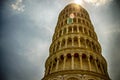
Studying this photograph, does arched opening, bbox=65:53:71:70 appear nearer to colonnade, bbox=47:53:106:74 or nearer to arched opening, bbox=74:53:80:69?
colonnade, bbox=47:53:106:74

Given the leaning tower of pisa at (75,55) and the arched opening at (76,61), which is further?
the arched opening at (76,61)

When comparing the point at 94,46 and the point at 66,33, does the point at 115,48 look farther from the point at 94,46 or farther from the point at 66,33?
the point at 66,33

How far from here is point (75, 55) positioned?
2950 centimetres

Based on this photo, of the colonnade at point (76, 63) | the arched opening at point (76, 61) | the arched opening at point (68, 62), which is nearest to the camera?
the colonnade at point (76, 63)

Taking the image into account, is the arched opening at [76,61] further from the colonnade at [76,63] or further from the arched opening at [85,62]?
the arched opening at [85,62]

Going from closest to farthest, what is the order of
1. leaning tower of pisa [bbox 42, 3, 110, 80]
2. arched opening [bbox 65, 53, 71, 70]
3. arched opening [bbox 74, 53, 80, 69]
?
1. leaning tower of pisa [bbox 42, 3, 110, 80]
2. arched opening [bbox 74, 53, 80, 69]
3. arched opening [bbox 65, 53, 71, 70]

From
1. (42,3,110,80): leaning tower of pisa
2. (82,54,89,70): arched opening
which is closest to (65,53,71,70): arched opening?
(42,3,110,80): leaning tower of pisa

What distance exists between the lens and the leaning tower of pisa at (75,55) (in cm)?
2588

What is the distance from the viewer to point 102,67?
29750 millimetres

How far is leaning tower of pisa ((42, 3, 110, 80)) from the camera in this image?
25875mm

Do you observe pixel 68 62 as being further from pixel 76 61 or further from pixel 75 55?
pixel 75 55

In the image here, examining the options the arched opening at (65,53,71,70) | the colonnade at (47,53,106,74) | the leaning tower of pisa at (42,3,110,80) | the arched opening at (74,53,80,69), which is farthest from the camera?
the arched opening at (65,53,71,70)

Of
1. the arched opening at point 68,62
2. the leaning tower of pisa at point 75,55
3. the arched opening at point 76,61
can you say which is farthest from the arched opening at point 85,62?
the arched opening at point 68,62

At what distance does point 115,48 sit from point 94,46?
11.1 meters
